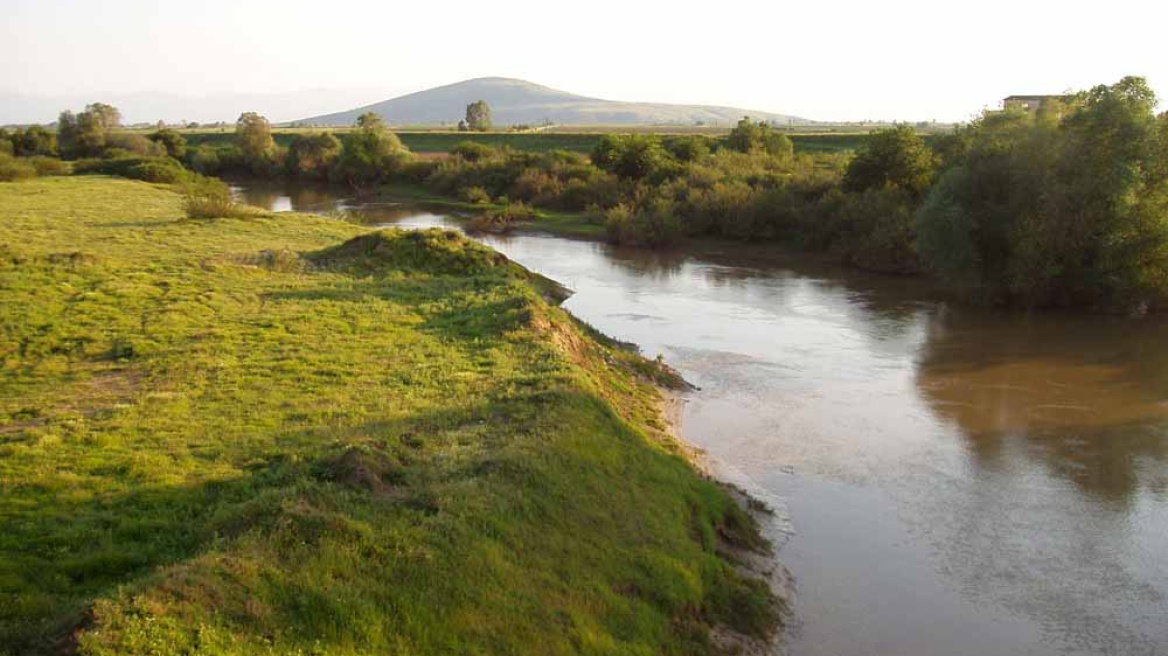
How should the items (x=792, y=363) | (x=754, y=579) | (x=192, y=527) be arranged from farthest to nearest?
(x=792, y=363) < (x=754, y=579) < (x=192, y=527)

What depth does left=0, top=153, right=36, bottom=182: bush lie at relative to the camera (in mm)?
51438

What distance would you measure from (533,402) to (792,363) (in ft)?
39.2

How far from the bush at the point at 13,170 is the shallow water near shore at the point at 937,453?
39.5 metres

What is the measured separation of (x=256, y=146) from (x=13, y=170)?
Result: 33351 mm

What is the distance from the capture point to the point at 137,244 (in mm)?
29062

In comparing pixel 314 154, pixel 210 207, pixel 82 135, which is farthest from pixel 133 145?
pixel 210 207

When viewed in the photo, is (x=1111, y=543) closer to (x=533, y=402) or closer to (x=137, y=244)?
(x=533, y=402)

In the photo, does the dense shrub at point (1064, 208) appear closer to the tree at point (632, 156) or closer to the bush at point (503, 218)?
the tree at point (632, 156)

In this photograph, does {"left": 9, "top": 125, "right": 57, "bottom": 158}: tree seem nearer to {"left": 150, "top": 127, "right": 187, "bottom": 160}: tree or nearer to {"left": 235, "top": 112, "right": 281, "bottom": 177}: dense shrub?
{"left": 150, "top": 127, "right": 187, "bottom": 160}: tree

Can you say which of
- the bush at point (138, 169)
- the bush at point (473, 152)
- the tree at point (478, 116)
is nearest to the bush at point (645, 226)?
the bush at point (473, 152)

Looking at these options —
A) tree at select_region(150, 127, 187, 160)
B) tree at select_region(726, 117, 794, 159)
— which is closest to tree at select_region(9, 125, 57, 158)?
tree at select_region(150, 127, 187, 160)

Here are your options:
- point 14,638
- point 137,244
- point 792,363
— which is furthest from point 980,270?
point 14,638

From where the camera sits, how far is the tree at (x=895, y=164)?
137 ft

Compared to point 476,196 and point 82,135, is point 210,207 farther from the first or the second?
point 82,135
